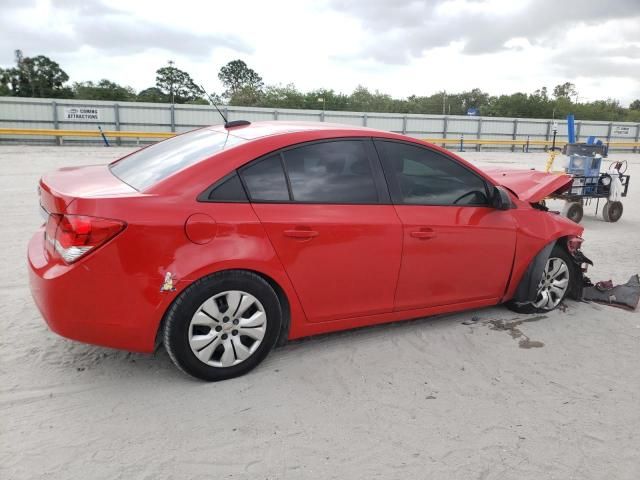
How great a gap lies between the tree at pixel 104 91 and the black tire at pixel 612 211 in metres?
53.1

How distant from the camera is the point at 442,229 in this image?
3775 mm

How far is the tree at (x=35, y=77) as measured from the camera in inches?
2309

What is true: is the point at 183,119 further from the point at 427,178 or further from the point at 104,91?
the point at 104,91

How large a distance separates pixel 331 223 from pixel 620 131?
4265cm

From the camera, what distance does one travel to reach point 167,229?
2.88 metres

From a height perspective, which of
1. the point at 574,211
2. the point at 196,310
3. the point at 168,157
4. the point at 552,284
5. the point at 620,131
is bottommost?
the point at 574,211

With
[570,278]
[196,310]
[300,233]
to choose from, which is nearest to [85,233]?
[196,310]

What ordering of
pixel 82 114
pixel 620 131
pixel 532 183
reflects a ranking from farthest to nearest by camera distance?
pixel 620 131 → pixel 82 114 → pixel 532 183

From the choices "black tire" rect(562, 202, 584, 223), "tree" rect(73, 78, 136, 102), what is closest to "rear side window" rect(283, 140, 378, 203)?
"black tire" rect(562, 202, 584, 223)

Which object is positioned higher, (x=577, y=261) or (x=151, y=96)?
(x=151, y=96)

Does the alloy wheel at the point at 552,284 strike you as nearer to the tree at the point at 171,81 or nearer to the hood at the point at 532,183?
the hood at the point at 532,183

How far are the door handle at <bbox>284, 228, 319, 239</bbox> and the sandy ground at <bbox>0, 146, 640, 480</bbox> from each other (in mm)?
900

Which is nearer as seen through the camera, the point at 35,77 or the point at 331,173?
the point at 331,173

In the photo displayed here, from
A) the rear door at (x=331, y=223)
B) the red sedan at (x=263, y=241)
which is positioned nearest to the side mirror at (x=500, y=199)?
the red sedan at (x=263, y=241)
